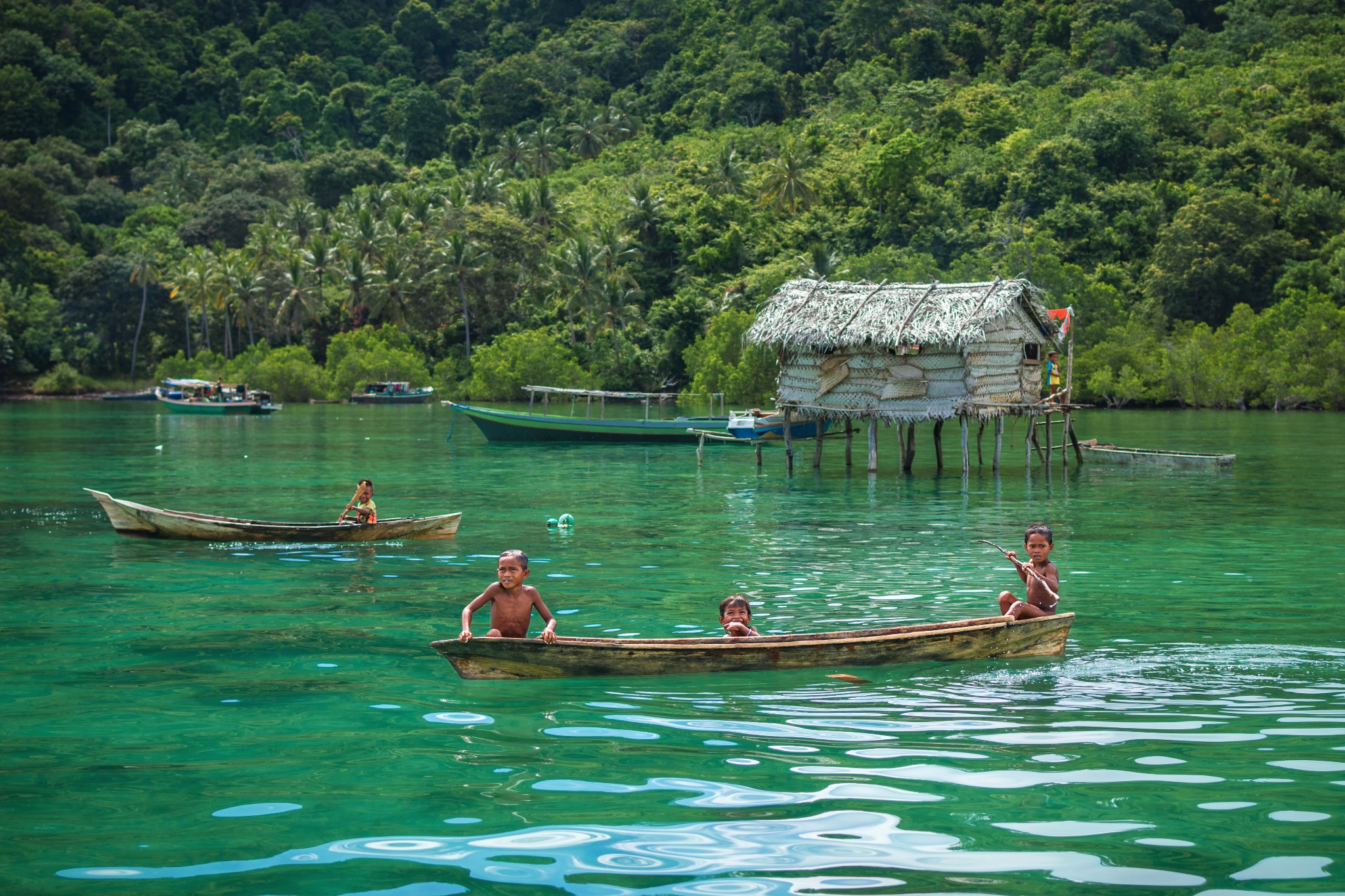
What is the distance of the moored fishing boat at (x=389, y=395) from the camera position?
78.7m

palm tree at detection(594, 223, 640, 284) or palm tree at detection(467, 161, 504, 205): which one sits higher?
palm tree at detection(467, 161, 504, 205)

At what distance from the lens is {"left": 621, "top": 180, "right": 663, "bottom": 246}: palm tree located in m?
82.8

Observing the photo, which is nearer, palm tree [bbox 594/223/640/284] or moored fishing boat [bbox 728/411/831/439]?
moored fishing boat [bbox 728/411/831/439]

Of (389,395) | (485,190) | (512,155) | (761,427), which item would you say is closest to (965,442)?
(761,427)

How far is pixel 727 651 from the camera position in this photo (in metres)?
10.2

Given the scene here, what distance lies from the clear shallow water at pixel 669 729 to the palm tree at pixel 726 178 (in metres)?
65.7

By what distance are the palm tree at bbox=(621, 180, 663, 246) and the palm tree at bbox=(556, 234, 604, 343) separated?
23.3 ft

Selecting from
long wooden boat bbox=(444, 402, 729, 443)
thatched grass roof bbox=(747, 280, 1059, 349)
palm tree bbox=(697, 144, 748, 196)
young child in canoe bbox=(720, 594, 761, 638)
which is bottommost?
young child in canoe bbox=(720, 594, 761, 638)

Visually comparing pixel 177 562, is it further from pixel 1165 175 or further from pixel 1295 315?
pixel 1165 175

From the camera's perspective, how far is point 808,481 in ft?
103

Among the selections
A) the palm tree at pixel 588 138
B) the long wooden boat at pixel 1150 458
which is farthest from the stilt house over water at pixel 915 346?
the palm tree at pixel 588 138

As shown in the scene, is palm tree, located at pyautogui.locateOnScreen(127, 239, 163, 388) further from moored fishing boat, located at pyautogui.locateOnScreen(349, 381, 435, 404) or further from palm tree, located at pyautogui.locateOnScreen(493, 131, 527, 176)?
palm tree, located at pyautogui.locateOnScreen(493, 131, 527, 176)

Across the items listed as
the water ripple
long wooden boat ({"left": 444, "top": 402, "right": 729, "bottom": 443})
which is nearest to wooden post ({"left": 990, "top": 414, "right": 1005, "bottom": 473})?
long wooden boat ({"left": 444, "top": 402, "right": 729, "bottom": 443})

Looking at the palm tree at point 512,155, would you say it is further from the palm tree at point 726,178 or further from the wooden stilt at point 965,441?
the wooden stilt at point 965,441
